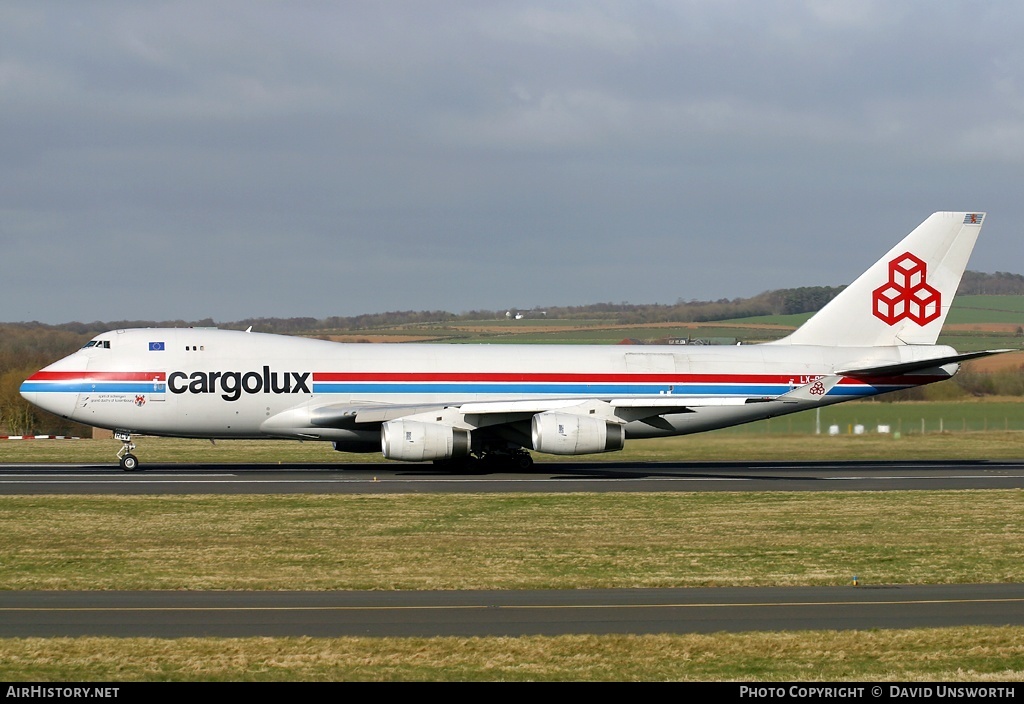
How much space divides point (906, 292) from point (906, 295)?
11 centimetres

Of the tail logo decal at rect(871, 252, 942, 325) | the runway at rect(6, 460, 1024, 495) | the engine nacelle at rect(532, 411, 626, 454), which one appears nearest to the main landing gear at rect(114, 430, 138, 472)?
the runway at rect(6, 460, 1024, 495)

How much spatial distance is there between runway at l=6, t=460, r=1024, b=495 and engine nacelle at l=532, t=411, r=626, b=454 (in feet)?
3.07

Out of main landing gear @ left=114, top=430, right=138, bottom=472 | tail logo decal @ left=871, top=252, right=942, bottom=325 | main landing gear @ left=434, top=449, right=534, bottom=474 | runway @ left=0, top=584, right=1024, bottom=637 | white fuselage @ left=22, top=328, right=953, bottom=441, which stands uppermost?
tail logo decal @ left=871, top=252, right=942, bottom=325

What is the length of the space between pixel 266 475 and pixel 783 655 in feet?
83.0

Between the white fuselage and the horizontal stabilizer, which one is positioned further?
the horizontal stabilizer

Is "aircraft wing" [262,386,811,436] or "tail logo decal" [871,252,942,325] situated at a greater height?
"tail logo decal" [871,252,942,325]

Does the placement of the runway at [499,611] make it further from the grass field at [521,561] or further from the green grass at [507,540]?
the green grass at [507,540]

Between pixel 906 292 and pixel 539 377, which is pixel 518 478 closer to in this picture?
pixel 539 377

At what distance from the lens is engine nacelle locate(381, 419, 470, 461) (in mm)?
34469

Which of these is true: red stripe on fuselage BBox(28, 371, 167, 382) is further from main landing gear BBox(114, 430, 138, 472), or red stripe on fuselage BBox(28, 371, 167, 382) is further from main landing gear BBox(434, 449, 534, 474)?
main landing gear BBox(434, 449, 534, 474)

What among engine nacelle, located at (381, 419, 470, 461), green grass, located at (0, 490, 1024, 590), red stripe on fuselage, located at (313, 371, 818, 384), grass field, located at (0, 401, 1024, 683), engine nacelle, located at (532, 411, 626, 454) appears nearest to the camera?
grass field, located at (0, 401, 1024, 683)

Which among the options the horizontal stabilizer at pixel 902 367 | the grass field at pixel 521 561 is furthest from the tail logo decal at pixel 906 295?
the grass field at pixel 521 561

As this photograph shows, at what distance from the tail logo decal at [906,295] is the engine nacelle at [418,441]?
1694cm

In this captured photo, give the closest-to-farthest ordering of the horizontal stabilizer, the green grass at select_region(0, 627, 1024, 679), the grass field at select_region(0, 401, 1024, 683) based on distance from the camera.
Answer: the green grass at select_region(0, 627, 1024, 679) < the grass field at select_region(0, 401, 1024, 683) < the horizontal stabilizer
